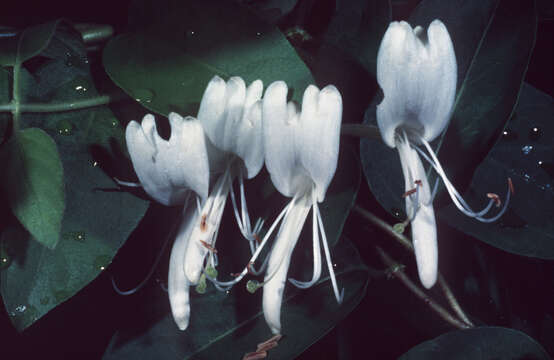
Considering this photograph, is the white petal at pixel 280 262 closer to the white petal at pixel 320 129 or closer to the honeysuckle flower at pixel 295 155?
the honeysuckle flower at pixel 295 155

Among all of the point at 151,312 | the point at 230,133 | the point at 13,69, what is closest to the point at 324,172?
the point at 230,133

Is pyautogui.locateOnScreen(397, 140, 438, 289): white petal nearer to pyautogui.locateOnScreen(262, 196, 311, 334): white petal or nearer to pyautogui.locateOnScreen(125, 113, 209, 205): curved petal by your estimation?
pyautogui.locateOnScreen(262, 196, 311, 334): white petal

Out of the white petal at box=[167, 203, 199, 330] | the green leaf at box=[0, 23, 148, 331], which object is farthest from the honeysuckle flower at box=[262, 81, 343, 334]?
the green leaf at box=[0, 23, 148, 331]

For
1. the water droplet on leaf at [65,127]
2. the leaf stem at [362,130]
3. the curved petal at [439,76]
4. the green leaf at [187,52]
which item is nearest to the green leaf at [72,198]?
the water droplet on leaf at [65,127]

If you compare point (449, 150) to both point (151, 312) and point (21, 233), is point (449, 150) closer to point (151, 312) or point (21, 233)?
point (151, 312)

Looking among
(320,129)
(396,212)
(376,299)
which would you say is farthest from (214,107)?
(376,299)

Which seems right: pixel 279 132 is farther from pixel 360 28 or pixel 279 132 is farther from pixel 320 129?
pixel 360 28
